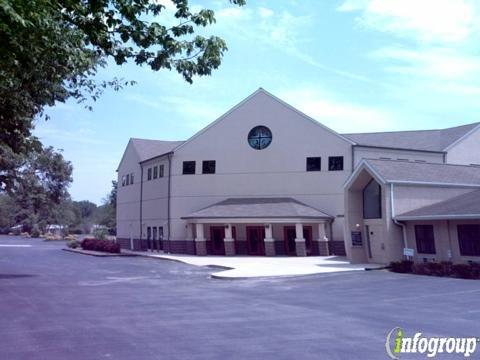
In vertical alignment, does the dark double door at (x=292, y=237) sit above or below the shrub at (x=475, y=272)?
above

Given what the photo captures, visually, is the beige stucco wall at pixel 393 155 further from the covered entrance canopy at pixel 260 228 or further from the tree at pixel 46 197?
the tree at pixel 46 197

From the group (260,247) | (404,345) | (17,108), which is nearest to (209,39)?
(17,108)

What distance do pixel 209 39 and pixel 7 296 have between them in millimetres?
11050

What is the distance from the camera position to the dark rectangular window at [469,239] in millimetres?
24172

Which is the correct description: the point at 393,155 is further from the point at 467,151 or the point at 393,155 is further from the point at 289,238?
the point at 289,238

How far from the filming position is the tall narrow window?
2998 centimetres

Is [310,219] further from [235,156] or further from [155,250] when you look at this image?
[155,250]

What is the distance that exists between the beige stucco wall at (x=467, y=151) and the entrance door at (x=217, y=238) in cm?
1881

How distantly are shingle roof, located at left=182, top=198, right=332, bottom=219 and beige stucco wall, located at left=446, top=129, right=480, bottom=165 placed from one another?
1245 centimetres

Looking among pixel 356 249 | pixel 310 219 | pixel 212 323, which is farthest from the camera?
pixel 310 219

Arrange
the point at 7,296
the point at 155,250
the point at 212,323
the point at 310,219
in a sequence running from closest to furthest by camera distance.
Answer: the point at 212,323
the point at 7,296
the point at 310,219
the point at 155,250

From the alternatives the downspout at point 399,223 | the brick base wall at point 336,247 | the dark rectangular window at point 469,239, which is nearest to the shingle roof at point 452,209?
the downspout at point 399,223

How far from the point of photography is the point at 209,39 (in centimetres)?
924

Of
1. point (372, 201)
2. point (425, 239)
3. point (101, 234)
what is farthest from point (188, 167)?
point (425, 239)
